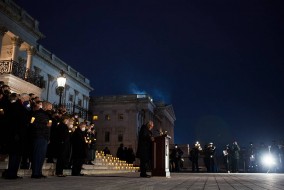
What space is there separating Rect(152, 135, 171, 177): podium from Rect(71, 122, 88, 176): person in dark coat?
2844 millimetres

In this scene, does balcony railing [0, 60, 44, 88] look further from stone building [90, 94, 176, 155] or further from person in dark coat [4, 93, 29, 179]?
stone building [90, 94, 176, 155]

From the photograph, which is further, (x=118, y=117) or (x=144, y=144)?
(x=118, y=117)

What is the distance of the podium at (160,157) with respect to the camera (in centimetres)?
1221

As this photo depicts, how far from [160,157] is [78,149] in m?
3.33

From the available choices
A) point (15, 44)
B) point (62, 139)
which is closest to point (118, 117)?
point (15, 44)

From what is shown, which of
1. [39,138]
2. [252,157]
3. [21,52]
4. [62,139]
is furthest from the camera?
[21,52]

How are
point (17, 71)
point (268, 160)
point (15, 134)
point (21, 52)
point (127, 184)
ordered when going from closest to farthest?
1. point (127, 184)
2. point (15, 134)
3. point (268, 160)
4. point (17, 71)
5. point (21, 52)

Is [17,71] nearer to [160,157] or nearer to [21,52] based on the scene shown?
[21,52]

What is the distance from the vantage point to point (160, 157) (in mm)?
12445

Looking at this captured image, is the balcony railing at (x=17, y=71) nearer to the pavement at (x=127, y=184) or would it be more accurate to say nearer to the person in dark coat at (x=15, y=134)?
the person in dark coat at (x=15, y=134)

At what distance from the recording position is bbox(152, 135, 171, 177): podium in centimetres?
1221

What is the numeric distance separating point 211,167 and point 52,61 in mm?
28385

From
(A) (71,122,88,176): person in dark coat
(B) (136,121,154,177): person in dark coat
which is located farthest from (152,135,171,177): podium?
(A) (71,122,88,176): person in dark coat

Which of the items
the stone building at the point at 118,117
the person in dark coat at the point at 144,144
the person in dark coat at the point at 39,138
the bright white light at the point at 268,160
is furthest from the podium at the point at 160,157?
the stone building at the point at 118,117
